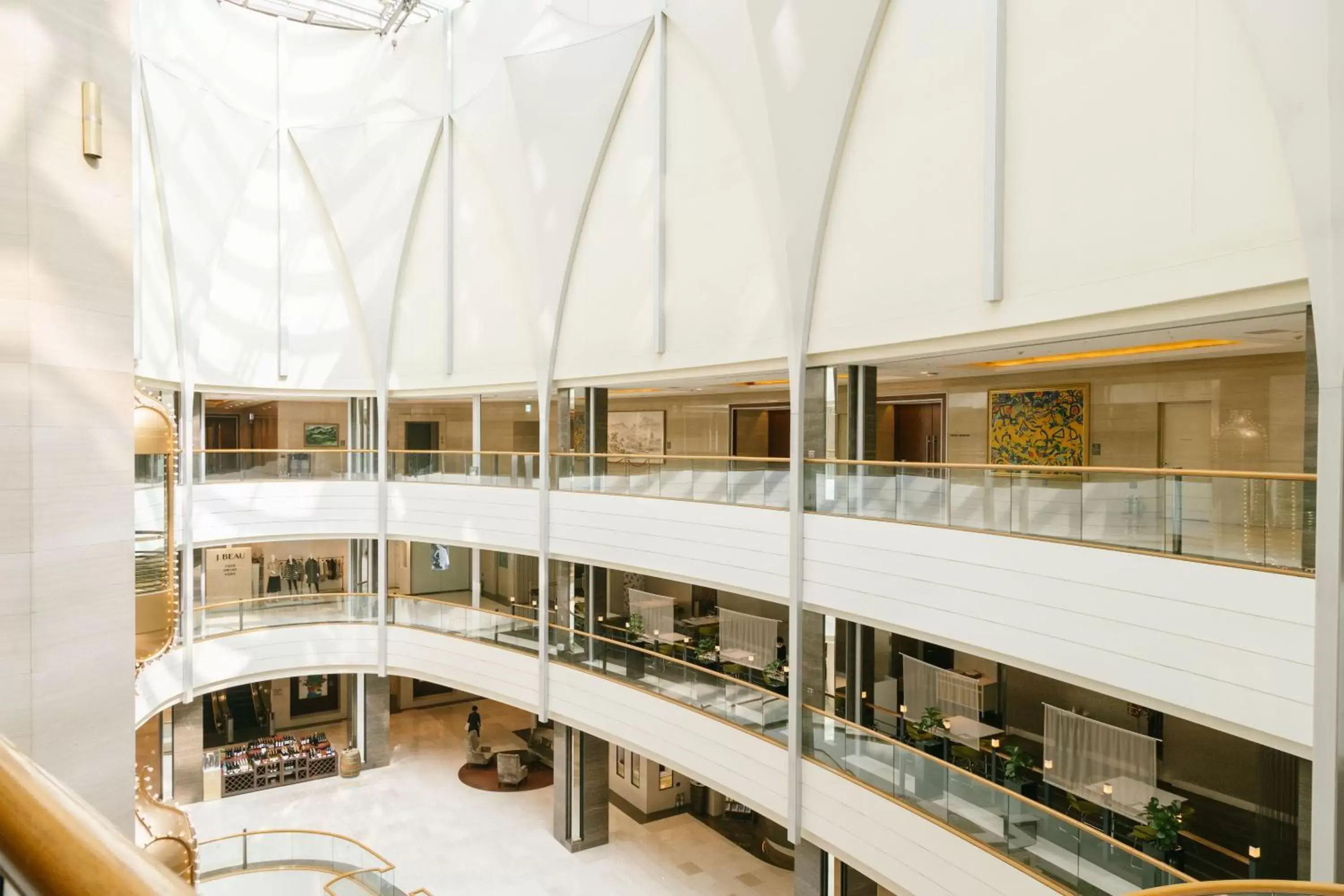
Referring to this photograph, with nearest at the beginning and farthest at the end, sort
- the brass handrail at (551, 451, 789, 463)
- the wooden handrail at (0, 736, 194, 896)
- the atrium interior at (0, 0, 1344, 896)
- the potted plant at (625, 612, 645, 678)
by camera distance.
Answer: the wooden handrail at (0, 736, 194, 896)
the atrium interior at (0, 0, 1344, 896)
the brass handrail at (551, 451, 789, 463)
the potted plant at (625, 612, 645, 678)

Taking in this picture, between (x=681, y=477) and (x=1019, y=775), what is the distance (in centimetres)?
749

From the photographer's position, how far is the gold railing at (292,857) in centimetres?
1536

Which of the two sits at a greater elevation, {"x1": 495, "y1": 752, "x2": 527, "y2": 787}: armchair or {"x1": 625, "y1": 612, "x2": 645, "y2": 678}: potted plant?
{"x1": 625, "y1": 612, "x2": 645, "y2": 678}: potted plant

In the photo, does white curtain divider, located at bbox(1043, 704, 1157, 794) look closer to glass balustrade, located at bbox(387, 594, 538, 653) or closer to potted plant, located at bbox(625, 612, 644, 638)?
potted plant, located at bbox(625, 612, 644, 638)

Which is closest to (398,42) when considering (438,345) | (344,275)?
(344,275)

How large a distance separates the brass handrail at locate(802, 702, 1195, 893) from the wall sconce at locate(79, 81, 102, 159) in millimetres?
11103

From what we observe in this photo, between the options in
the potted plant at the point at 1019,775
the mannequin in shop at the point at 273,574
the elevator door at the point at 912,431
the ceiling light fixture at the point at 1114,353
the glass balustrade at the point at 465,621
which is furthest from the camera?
the mannequin in shop at the point at 273,574

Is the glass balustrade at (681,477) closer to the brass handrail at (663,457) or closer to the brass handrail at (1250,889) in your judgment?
the brass handrail at (663,457)

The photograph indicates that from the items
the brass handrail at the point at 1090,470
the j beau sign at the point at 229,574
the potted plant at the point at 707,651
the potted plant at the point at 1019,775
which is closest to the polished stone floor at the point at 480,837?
the potted plant at the point at 707,651

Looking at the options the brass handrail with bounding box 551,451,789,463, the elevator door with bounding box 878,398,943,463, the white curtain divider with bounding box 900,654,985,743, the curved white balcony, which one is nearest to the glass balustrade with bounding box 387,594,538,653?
the curved white balcony

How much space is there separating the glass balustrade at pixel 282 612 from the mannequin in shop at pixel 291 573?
19.7 ft

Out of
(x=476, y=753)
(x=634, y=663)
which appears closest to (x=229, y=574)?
(x=476, y=753)

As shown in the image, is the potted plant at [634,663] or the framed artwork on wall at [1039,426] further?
the potted plant at [634,663]

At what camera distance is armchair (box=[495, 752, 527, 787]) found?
22.0 metres
